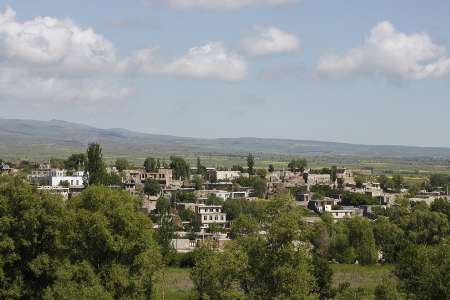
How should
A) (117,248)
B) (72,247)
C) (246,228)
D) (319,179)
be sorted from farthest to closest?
(319,179), (72,247), (246,228), (117,248)

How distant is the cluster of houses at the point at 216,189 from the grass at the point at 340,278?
1029 centimetres

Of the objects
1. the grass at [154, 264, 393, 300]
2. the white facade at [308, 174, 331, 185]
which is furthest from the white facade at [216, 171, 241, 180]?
the grass at [154, 264, 393, 300]

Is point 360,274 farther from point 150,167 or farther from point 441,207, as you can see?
point 150,167

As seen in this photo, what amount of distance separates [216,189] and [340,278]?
44775 millimetres

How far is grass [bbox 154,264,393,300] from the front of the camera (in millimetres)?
35875

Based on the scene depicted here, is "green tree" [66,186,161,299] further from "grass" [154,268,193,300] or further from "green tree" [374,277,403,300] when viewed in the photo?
"green tree" [374,277,403,300]

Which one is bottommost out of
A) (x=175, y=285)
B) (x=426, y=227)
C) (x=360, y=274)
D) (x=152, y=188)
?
(x=360, y=274)

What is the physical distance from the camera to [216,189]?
87.2 metres

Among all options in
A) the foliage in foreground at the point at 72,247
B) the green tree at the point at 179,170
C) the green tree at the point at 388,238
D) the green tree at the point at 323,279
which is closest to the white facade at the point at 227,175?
the green tree at the point at 179,170

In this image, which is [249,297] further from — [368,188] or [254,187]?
[368,188]

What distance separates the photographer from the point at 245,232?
86.1 feet

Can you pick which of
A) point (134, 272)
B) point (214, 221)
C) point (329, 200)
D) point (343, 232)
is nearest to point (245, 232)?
point (134, 272)

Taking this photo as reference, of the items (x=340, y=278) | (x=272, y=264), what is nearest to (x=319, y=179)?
(x=340, y=278)

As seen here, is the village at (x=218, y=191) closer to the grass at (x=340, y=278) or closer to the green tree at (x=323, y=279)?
the grass at (x=340, y=278)
